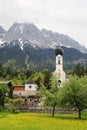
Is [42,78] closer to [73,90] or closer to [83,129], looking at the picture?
[73,90]

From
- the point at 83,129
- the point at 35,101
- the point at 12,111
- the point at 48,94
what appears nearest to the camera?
the point at 83,129

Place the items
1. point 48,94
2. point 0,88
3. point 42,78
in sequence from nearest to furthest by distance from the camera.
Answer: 1. point 48,94
2. point 0,88
3. point 42,78

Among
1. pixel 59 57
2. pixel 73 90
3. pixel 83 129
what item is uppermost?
pixel 59 57

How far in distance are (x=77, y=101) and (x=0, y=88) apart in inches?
1349

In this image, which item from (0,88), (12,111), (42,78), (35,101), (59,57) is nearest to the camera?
(12,111)

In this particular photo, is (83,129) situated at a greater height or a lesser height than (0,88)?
lesser

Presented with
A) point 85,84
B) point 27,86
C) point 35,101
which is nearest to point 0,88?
point 85,84

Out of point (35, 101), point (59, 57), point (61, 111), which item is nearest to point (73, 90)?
point (61, 111)

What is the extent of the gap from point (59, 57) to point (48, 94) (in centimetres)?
7463

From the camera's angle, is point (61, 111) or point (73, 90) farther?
point (61, 111)

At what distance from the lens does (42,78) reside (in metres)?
177

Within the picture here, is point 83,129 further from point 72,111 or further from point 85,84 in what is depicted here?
point 72,111

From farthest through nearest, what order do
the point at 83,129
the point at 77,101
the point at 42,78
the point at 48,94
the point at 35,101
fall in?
1. the point at 42,78
2. the point at 35,101
3. the point at 48,94
4. the point at 77,101
5. the point at 83,129

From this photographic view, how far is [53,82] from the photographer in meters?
90.1
